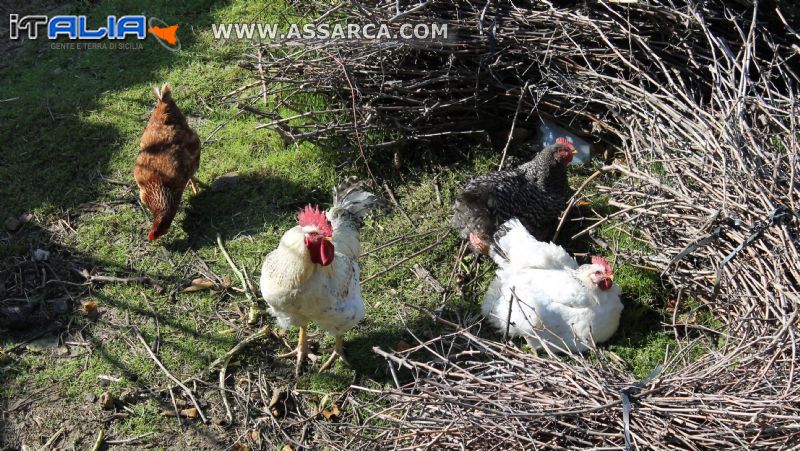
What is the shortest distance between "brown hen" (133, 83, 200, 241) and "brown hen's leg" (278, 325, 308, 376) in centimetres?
136

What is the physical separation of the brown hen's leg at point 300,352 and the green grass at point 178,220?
0.19ft

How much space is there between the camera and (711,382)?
9.72ft

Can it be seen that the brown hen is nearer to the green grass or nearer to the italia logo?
the green grass

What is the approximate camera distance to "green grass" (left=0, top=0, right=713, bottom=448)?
395 centimetres

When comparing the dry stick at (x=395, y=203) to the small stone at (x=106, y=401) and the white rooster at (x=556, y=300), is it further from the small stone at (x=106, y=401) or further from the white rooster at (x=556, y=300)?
the small stone at (x=106, y=401)

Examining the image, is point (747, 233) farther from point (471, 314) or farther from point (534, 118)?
point (534, 118)

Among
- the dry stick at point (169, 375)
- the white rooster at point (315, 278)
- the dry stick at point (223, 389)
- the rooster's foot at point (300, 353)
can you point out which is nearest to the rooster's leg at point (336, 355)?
the white rooster at point (315, 278)

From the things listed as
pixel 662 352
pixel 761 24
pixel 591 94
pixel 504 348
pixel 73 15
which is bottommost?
pixel 662 352

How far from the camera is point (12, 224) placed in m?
4.79

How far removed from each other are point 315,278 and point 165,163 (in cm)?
185

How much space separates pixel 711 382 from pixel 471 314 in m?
1.55

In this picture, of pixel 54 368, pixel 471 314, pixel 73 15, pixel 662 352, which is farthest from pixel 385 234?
pixel 73 15

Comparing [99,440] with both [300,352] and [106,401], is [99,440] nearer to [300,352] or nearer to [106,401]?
[106,401]

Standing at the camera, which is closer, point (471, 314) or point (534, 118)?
point (471, 314)
